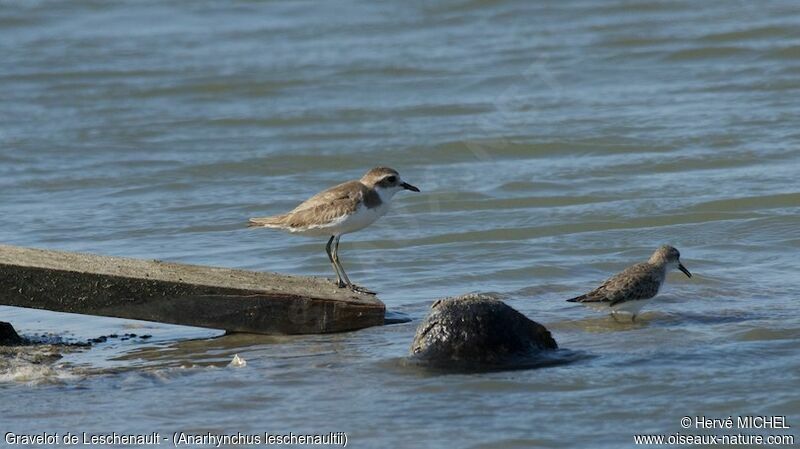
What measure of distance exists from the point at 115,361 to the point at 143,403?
3.20 feet

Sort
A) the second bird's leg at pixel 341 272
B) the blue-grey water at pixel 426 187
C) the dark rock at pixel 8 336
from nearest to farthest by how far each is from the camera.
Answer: the blue-grey water at pixel 426 187 → the dark rock at pixel 8 336 → the second bird's leg at pixel 341 272

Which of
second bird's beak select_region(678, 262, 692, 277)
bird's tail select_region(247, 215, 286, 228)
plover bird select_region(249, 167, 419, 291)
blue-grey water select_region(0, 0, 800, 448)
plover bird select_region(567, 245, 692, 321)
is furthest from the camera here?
bird's tail select_region(247, 215, 286, 228)

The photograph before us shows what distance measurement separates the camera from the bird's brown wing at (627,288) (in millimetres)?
8086

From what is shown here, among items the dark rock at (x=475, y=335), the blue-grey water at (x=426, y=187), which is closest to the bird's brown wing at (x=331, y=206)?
the blue-grey water at (x=426, y=187)

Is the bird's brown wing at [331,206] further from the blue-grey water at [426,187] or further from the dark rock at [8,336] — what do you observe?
the dark rock at [8,336]

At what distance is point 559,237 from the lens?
34.8ft

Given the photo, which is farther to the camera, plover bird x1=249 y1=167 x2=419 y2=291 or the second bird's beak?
the second bird's beak

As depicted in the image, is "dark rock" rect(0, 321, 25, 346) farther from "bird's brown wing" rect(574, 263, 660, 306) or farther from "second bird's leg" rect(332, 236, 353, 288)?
"bird's brown wing" rect(574, 263, 660, 306)

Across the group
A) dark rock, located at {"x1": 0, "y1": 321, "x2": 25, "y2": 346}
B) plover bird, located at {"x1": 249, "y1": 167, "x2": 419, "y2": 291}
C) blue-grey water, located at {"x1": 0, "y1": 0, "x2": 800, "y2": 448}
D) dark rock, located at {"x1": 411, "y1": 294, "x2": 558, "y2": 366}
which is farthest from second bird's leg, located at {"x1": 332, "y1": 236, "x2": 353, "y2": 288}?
dark rock, located at {"x1": 0, "y1": 321, "x2": 25, "y2": 346}

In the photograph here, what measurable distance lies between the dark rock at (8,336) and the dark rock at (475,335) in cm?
244

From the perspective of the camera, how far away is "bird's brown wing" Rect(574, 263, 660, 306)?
8086mm

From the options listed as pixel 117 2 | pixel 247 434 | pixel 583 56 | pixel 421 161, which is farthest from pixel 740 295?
pixel 117 2

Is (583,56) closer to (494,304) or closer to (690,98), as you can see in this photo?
(690,98)

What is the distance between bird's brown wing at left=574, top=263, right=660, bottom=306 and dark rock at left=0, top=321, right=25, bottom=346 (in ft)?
10.9
